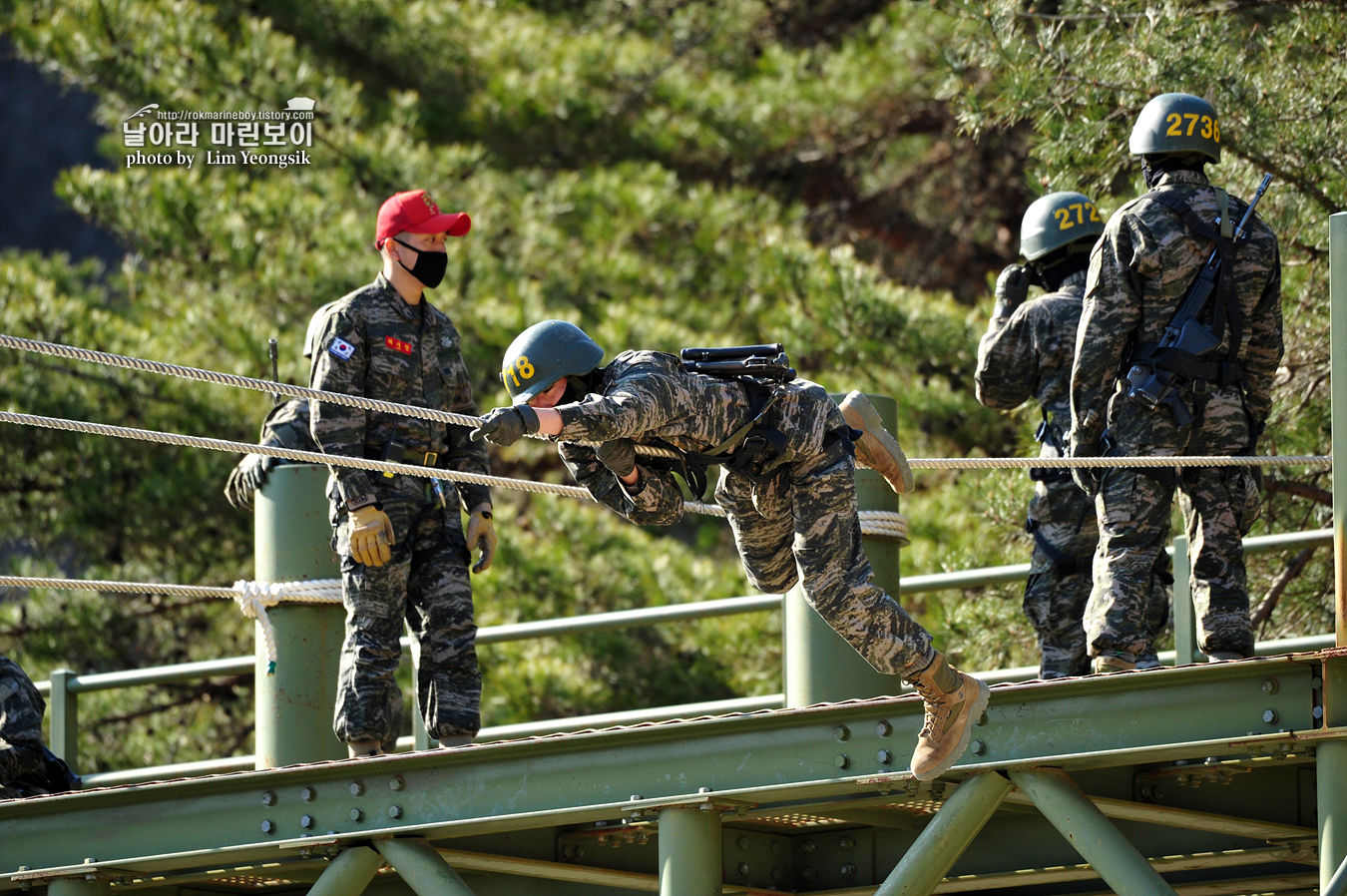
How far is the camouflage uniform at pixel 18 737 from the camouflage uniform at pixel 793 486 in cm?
251

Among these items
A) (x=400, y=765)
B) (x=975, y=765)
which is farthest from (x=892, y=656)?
(x=400, y=765)

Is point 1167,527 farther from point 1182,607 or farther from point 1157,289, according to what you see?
point 1182,607

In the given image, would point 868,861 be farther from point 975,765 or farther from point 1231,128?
point 1231,128

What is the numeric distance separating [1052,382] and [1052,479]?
0.39m

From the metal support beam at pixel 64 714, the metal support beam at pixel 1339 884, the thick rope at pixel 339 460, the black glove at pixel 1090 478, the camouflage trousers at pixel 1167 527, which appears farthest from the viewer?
the metal support beam at pixel 64 714

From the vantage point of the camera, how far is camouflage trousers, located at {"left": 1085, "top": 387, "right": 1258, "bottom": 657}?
537 centimetres

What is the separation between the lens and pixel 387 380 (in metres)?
6.06

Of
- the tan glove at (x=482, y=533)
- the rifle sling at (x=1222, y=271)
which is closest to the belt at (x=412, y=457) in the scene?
the tan glove at (x=482, y=533)

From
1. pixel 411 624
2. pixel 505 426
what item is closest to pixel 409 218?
pixel 411 624

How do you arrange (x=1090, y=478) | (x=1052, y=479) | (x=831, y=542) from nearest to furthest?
1. (x=831, y=542)
2. (x=1090, y=478)
3. (x=1052, y=479)

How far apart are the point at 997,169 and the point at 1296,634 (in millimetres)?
7215

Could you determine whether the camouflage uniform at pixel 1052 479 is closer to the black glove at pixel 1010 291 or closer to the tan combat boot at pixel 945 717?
the black glove at pixel 1010 291

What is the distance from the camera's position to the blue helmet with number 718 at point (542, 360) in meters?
4.62

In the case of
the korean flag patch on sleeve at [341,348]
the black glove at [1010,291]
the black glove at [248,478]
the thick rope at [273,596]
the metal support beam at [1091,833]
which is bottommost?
the metal support beam at [1091,833]
